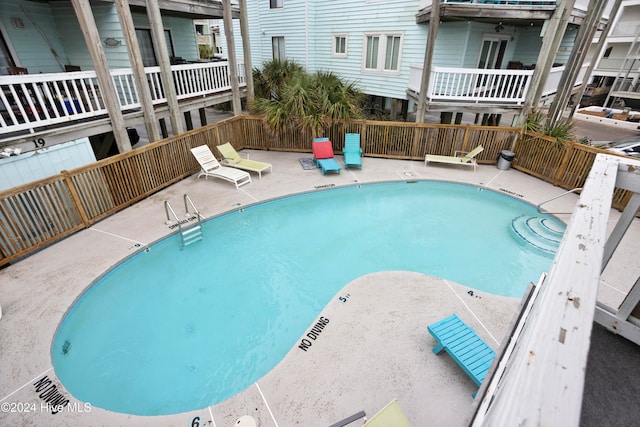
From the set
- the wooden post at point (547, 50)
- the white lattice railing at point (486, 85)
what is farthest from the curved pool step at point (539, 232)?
the white lattice railing at point (486, 85)

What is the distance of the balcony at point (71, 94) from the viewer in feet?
23.1

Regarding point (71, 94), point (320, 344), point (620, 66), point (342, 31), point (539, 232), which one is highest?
point (342, 31)

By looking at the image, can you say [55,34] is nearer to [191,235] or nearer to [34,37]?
[34,37]

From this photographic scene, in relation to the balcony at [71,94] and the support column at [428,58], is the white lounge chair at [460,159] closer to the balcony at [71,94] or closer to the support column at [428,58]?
the support column at [428,58]

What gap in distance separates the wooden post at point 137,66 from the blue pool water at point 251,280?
420 cm

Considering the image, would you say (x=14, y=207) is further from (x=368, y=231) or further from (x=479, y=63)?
(x=479, y=63)

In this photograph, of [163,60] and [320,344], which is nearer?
[320,344]

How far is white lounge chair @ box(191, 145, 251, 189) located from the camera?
10.1m

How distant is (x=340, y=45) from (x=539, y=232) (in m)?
13.0

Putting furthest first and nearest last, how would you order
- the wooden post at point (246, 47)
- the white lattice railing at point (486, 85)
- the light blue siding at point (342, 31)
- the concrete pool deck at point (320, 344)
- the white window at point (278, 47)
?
1. the white window at point (278, 47)
2. the light blue siding at point (342, 31)
3. the wooden post at point (246, 47)
4. the white lattice railing at point (486, 85)
5. the concrete pool deck at point (320, 344)

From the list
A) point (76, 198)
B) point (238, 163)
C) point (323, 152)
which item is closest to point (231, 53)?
point (238, 163)

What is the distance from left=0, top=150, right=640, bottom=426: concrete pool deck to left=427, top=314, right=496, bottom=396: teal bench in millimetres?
298

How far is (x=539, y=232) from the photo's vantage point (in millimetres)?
8211

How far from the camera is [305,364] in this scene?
4.68 metres
